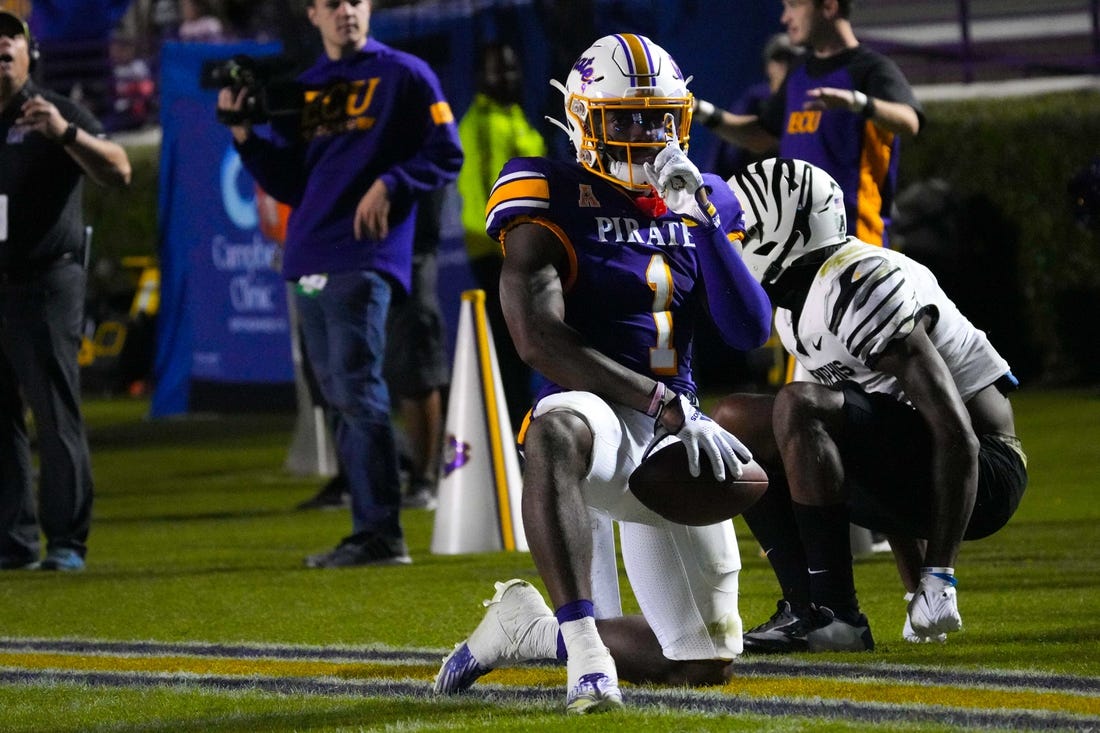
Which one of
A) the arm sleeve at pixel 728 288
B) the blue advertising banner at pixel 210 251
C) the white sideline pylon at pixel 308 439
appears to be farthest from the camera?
the blue advertising banner at pixel 210 251

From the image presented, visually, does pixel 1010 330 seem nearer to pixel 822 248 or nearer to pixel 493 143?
pixel 493 143

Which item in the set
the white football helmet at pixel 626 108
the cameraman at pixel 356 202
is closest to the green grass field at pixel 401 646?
the cameraman at pixel 356 202

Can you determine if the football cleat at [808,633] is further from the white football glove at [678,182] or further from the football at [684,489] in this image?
the white football glove at [678,182]

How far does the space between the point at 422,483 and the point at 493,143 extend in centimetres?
237

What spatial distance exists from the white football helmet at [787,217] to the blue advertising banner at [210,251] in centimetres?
941

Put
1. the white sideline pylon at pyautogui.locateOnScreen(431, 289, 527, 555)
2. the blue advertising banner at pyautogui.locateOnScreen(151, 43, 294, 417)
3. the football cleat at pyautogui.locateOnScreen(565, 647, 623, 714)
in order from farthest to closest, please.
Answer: the blue advertising banner at pyautogui.locateOnScreen(151, 43, 294, 417)
the white sideline pylon at pyautogui.locateOnScreen(431, 289, 527, 555)
the football cleat at pyautogui.locateOnScreen(565, 647, 623, 714)

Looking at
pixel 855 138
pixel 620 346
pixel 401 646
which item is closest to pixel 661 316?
pixel 620 346

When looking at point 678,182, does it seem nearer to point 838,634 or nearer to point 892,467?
point 892,467

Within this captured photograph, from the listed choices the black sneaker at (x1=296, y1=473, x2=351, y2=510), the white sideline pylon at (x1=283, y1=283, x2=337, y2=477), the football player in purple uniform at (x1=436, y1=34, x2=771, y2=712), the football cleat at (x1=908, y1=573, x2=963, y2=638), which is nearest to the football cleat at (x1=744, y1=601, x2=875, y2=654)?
the football cleat at (x1=908, y1=573, x2=963, y2=638)

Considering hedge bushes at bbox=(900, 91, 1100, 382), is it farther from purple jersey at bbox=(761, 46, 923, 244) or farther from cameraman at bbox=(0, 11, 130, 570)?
cameraman at bbox=(0, 11, 130, 570)

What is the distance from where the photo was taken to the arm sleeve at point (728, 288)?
4.06 m

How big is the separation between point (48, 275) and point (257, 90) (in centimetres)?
98

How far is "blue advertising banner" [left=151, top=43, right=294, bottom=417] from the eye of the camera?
552 inches

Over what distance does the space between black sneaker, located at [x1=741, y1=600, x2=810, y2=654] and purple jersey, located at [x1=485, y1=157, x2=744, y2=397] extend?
78cm
